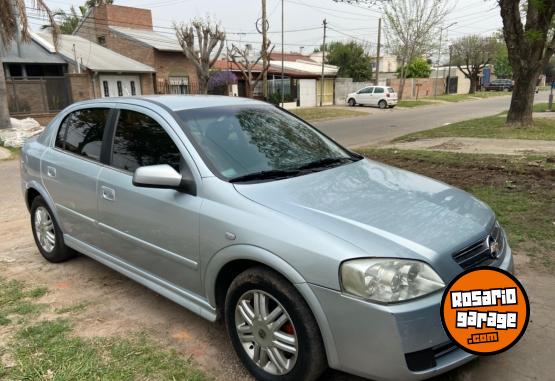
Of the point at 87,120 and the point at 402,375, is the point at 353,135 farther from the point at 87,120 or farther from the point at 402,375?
the point at 402,375

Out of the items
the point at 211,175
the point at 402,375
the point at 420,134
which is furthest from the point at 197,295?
the point at 420,134

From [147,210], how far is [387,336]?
5.90 feet

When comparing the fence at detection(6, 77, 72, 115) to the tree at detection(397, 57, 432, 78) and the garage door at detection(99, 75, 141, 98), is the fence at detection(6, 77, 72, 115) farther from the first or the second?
the tree at detection(397, 57, 432, 78)

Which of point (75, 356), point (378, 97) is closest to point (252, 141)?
point (75, 356)

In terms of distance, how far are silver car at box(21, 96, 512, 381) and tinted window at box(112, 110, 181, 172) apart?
0.01 meters

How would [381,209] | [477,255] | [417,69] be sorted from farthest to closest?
[417,69] → [381,209] → [477,255]

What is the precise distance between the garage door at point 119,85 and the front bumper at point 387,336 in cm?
2568

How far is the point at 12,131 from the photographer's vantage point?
1477 cm

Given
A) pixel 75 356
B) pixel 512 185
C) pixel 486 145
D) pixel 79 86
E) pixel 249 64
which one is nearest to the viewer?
pixel 75 356

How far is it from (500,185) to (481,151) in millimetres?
3990

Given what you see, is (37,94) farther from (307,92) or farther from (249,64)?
(307,92)

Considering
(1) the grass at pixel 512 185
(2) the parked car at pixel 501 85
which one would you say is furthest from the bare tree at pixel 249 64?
(2) the parked car at pixel 501 85

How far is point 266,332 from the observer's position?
8.64 feet

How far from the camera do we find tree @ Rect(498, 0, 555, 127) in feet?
42.4
